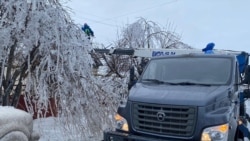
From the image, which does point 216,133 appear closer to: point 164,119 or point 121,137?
point 164,119

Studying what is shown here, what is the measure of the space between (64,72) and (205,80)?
319 centimetres

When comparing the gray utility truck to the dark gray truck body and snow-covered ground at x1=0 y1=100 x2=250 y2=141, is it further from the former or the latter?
snow-covered ground at x1=0 y1=100 x2=250 y2=141

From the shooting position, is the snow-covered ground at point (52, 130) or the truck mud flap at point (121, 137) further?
the snow-covered ground at point (52, 130)

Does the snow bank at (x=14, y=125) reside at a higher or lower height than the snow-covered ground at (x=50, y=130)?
higher

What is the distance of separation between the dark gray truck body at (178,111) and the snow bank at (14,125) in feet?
4.14

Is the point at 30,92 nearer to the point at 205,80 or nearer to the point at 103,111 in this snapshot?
the point at 103,111

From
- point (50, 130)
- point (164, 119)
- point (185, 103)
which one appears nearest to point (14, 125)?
point (164, 119)

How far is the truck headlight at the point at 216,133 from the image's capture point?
16.3 feet

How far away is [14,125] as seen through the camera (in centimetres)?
517

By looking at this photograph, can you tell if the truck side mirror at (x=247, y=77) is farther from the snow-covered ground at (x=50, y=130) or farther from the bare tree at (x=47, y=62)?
the snow-covered ground at (x=50, y=130)

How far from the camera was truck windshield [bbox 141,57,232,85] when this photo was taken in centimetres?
590

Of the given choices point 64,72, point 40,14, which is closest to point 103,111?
point 64,72

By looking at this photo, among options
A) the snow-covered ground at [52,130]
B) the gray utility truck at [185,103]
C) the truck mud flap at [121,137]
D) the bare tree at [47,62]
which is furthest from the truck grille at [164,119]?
the snow-covered ground at [52,130]

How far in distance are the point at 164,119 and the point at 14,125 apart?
220cm
